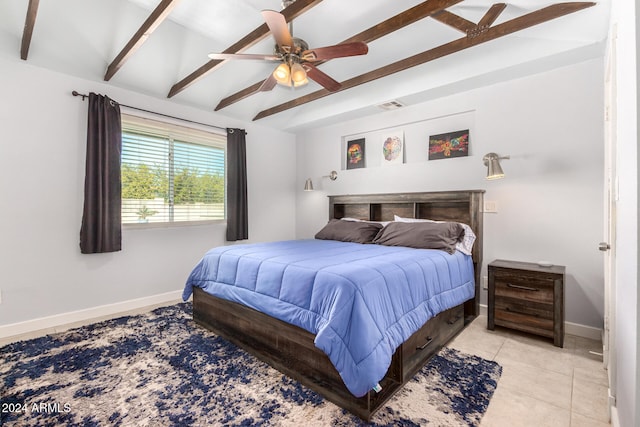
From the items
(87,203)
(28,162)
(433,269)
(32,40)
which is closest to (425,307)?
(433,269)

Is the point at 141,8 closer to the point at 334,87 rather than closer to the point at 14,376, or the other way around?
the point at 334,87

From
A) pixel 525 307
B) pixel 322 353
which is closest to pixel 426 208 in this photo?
pixel 525 307

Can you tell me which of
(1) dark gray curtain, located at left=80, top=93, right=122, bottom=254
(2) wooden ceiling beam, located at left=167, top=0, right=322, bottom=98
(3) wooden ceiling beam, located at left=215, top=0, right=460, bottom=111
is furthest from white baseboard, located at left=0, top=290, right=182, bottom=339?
(3) wooden ceiling beam, located at left=215, top=0, right=460, bottom=111

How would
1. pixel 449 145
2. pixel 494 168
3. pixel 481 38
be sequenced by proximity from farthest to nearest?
1. pixel 449 145
2. pixel 494 168
3. pixel 481 38

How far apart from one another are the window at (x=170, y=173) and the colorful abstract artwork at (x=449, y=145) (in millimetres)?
2932

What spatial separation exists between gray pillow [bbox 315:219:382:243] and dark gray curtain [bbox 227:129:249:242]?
4.07ft

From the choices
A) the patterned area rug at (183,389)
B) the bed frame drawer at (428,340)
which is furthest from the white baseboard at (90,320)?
the bed frame drawer at (428,340)

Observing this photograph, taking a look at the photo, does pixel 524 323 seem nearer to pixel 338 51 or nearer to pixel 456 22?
pixel 456 22

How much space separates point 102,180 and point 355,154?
319 centimetres

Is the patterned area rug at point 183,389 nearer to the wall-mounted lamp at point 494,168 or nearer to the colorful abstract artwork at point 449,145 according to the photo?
the wall-mounted lamp at point 494,168

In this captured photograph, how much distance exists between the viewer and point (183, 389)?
188cm

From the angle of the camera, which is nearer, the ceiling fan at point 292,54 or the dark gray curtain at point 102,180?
the ceiling fan at point 292,54

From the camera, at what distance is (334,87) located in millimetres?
2750

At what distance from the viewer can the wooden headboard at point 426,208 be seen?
3.16 m
